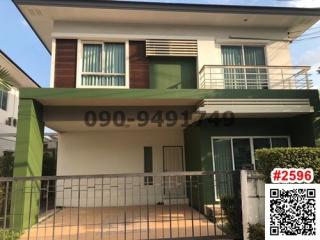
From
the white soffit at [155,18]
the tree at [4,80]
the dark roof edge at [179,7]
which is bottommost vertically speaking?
the tree at [4,80]

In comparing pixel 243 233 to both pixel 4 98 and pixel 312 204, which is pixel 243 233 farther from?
pixel 4 98

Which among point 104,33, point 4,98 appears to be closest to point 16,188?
point 104,33

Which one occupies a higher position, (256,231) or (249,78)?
(249,78)

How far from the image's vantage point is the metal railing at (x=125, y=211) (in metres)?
5.62

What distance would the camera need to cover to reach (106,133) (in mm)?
11359

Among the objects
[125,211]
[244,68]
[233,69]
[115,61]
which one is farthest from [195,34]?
[125,211]

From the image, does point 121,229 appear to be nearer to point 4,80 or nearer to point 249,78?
point 4,80

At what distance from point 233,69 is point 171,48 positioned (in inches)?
90.0

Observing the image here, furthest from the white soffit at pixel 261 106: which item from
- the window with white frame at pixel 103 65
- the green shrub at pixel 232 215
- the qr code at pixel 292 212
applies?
the qr code at pixel 292 212

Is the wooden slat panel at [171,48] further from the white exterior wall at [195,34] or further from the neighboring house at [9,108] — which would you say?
the neighboring house at [9,108]

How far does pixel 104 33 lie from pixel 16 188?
555 cm

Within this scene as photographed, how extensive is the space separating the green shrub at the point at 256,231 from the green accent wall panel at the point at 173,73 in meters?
5.67

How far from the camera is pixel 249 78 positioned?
32.3 ft

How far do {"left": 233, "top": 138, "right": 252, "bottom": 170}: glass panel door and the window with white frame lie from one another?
423 centimetres
